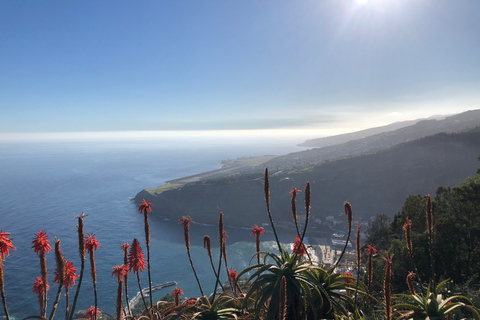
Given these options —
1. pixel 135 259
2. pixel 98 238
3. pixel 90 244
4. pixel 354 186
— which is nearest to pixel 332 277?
pixel 135 259

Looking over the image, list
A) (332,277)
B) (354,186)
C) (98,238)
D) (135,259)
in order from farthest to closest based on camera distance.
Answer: (354,186), (98,238), (135,259), (332,277)

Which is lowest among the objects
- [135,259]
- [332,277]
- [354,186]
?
[354,186]

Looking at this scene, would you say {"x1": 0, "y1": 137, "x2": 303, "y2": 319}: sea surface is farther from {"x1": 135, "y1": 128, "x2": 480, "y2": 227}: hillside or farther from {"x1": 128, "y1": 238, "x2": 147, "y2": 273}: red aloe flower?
{"x1": 128, "y1": 238, "x2": 147, "y2": 273}: red aloe flower

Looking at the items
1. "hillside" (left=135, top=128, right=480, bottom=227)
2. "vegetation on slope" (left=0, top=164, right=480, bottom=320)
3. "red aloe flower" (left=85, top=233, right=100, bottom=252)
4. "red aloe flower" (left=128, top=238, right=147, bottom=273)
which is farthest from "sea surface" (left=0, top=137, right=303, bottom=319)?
"red aloe flower" (left=85, top=233, right=100, bottom=252)

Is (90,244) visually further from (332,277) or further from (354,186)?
(354,186)

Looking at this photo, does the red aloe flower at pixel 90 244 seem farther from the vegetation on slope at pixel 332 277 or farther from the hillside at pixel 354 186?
the hillside at pixel 354 186

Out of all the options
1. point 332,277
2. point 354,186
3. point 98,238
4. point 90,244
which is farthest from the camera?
point 354,186

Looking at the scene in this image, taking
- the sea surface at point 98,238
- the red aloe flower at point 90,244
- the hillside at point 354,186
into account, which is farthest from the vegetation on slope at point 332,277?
the hillside at point 354,186

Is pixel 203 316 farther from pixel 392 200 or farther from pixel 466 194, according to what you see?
pixel 392 200

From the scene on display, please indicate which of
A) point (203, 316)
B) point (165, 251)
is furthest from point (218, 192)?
point (203, 316)
